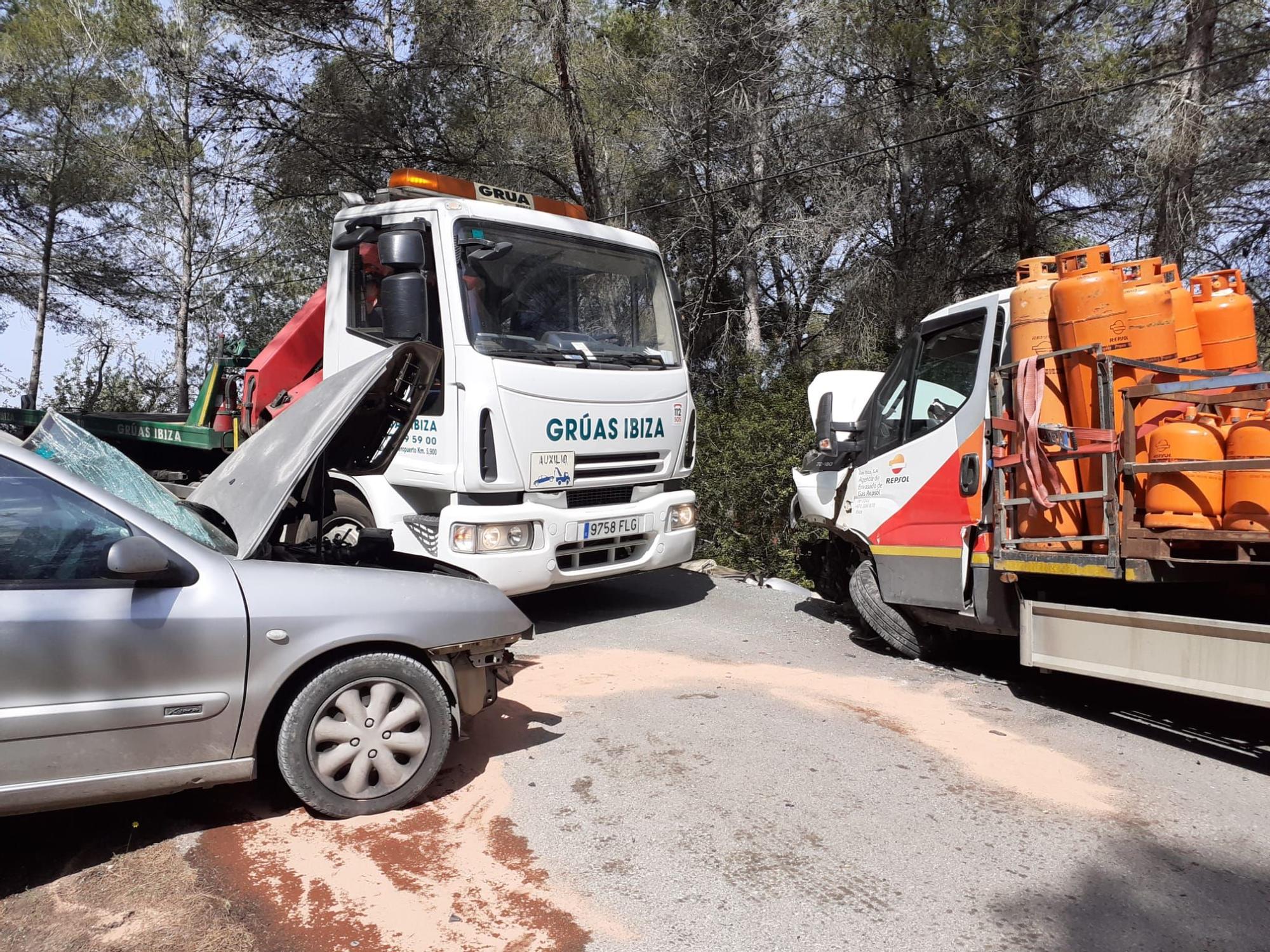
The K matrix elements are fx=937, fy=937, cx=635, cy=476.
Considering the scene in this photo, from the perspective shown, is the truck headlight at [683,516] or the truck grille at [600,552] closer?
the truck grille at [600,552]

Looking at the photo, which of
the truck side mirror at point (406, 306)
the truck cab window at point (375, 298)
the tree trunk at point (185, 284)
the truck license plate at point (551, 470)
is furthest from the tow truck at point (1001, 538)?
the tree trunk at point (185, 284)

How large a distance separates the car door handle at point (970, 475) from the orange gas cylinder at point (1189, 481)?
1109 millimetres

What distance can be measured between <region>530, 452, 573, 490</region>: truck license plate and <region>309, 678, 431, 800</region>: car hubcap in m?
2.82

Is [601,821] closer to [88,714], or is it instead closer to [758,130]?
[88,714]

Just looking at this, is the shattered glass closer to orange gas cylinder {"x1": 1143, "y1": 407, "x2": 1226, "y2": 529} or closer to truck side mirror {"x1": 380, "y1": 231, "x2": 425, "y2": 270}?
truck side mirror {"x1": 380, "y1": 231, "x2": 425, "y2": 270}

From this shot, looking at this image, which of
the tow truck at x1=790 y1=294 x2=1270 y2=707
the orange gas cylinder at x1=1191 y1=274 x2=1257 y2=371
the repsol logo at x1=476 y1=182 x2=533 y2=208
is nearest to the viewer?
the tow truck at x1=790 y1=294 x2=1270 y2=707

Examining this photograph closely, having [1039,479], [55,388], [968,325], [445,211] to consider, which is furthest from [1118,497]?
[55,388]

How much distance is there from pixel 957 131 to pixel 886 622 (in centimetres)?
681

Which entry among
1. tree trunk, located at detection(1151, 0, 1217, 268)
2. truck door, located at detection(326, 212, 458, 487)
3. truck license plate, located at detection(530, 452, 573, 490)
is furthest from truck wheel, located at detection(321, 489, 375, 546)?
tree trunk, located at detection(1151, 0, 1217, 268)

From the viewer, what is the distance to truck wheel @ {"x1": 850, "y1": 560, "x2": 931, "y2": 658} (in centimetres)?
642

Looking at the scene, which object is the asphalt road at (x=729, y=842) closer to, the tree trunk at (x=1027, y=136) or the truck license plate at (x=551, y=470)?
the truck license plate at (x=551, y=470)

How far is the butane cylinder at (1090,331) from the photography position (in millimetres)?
4766

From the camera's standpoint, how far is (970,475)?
559 centimetres

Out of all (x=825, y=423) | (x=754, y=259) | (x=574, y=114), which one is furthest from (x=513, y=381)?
(x=754, y=259)
